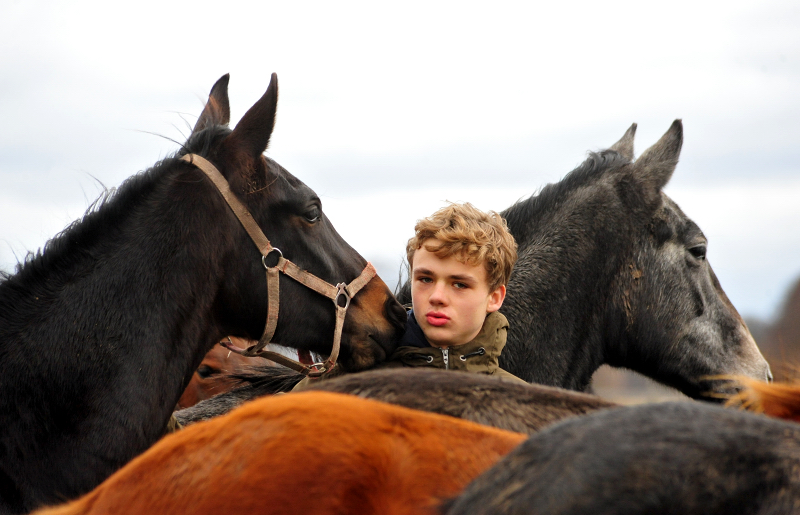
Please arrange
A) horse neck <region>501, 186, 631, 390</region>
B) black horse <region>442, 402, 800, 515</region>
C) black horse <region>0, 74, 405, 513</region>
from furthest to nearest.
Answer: horse neck <region>501, 186, 631, 390</region>
black horse <region>0, 74, 405, 513</region>
black horse <region>442, 402, 800, 515</region>

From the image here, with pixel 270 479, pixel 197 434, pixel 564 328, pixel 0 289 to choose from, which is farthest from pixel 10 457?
Result: pixel 564 328

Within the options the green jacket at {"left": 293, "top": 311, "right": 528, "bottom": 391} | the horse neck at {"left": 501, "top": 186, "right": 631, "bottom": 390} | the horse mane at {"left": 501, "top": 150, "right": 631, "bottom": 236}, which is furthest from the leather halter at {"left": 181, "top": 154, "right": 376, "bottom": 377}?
the horse mane at {"left": 501, "top": 150, "right": 631, "bottom": 236}

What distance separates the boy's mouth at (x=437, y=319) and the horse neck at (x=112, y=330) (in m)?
0.90

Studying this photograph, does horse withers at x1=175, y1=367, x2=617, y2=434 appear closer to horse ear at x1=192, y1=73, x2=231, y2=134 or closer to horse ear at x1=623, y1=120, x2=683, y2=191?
horse ear at x1=192, y1=73, x2=231, y2=134

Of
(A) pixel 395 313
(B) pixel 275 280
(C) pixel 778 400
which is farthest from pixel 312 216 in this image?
(C) pixel 778 400

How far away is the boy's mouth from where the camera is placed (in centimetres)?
294

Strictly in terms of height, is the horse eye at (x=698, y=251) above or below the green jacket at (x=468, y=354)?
above

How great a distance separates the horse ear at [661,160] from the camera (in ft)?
12.8

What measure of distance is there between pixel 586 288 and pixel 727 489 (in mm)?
2788

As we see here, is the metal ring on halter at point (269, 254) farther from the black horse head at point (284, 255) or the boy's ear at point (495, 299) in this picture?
the boy's ear at point (495, 299)

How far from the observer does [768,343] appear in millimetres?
4406

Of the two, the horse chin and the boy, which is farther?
the horse chin

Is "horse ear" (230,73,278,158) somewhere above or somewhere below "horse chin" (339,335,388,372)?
above

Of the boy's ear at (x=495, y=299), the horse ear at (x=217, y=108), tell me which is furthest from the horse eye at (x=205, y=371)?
the boy's ear at (x=495, y=299)
